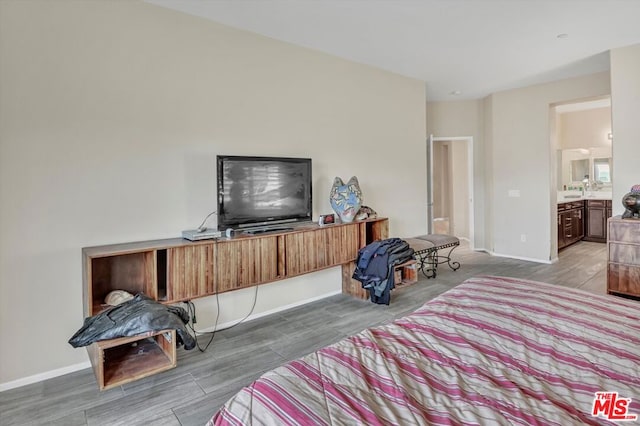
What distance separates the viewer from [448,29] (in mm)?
3580

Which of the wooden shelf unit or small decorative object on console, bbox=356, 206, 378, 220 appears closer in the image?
the wooden shelf unit

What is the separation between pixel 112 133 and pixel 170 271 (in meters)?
1.16

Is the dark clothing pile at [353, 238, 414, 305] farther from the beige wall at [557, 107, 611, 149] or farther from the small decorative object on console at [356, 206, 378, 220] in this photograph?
the beige wall at [557, 107, 611, 149]

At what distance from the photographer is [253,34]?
3529 mm

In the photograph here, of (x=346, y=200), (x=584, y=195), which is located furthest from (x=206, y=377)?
(x=584, y=195)

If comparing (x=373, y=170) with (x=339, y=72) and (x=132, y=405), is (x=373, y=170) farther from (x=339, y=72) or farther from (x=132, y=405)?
(x=132, y=405)

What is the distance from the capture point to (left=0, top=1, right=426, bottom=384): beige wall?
95.5 inches

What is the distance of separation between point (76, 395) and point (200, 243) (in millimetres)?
1217

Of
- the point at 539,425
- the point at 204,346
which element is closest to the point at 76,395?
the point at 204,346

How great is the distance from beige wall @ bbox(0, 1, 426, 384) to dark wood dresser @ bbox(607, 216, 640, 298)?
10.4 ft

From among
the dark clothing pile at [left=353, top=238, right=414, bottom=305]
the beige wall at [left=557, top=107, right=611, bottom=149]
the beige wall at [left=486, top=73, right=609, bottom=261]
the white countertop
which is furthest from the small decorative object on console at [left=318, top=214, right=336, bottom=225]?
the beige wall at [left=557, top=107, right=611, bottom=149]

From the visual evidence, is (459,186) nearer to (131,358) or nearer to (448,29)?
(448,29)

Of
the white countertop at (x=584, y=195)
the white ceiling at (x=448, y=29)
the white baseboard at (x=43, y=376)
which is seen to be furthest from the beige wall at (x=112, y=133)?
the white countertop at (x=584, y=195)

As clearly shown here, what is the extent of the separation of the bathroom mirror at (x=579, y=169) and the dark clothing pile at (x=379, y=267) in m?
6.50
